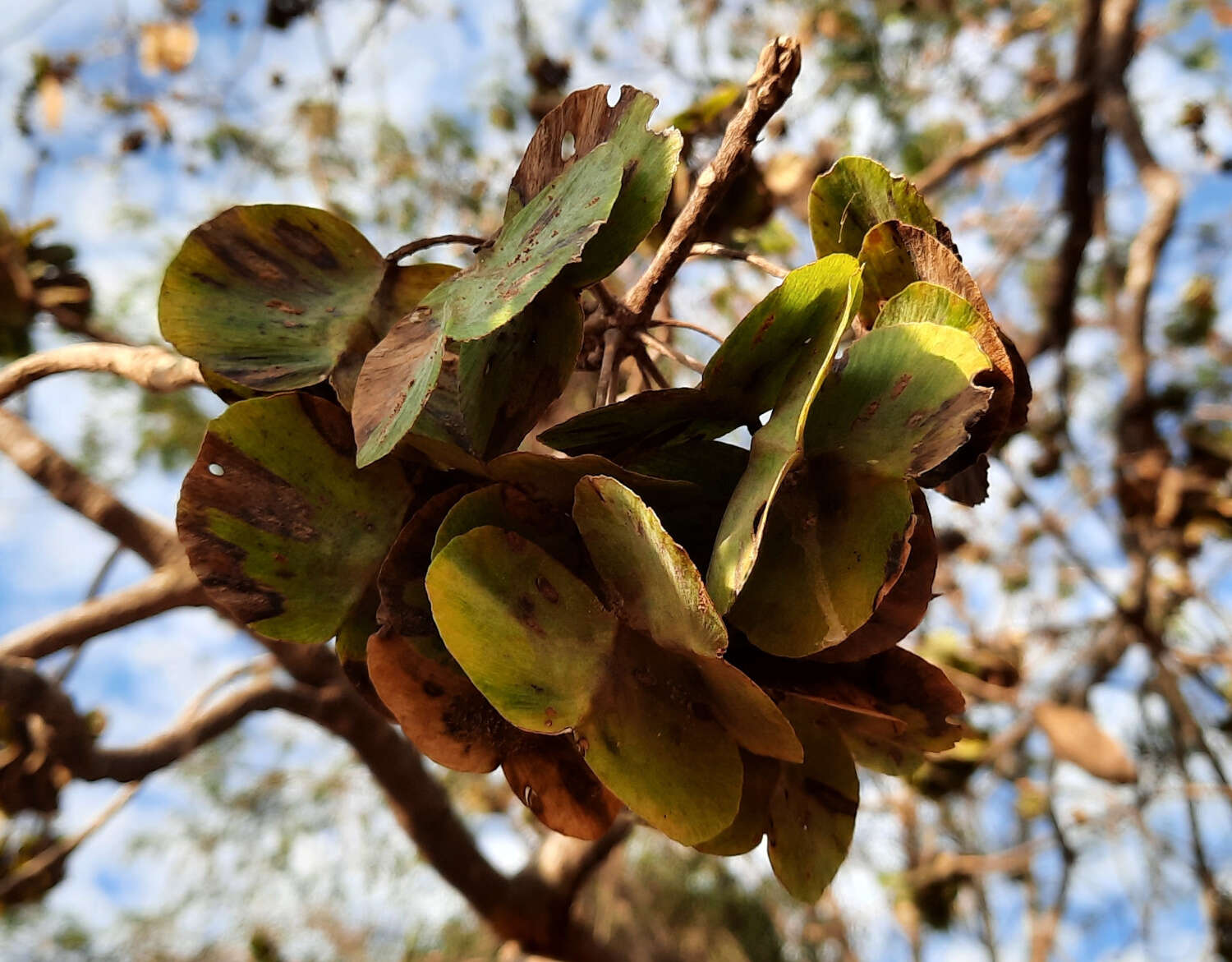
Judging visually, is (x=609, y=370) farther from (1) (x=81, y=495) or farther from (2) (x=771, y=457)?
(1) (x=81, y=495)

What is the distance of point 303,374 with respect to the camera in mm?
496

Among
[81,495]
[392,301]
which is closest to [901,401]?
[392,301]

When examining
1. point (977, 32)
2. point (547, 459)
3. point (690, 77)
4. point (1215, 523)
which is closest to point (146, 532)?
point (547, 459)

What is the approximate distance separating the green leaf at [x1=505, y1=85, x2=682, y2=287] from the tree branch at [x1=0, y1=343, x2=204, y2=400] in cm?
35

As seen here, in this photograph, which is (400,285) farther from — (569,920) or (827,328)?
(569,920)

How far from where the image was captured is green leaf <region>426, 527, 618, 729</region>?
16.6 inches

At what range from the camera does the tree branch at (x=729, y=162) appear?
57 cm

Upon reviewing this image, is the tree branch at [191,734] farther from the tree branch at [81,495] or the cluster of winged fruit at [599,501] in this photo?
the cluster of winged fruit at [599,501]

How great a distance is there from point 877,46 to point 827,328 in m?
3.24

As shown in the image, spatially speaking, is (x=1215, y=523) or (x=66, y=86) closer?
(x=1215, y=523)

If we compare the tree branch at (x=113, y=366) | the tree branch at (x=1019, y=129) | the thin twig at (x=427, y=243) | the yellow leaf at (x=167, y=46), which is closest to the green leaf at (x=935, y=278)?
the thin twig at (x=427, y=243)

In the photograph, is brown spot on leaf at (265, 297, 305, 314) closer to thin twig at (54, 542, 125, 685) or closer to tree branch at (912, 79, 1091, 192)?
thin twig at (54, 542, 125, 685)

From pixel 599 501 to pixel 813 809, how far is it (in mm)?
225

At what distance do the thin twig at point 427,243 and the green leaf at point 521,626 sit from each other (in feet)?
0.67
